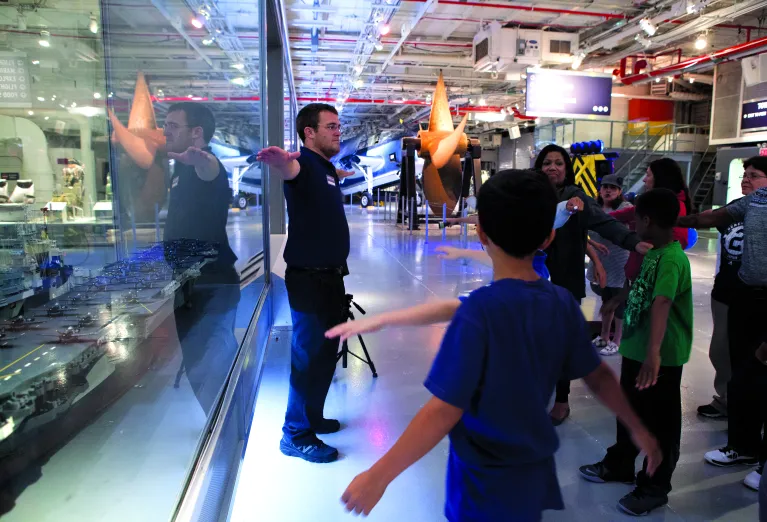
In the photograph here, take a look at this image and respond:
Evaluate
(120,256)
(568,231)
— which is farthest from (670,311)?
(120,256)

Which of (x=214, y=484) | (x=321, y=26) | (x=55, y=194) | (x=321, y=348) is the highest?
(x=321, y=26)

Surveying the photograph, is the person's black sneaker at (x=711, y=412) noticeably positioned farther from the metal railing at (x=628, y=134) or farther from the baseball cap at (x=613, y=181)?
the metal railing at (x=628, y=134)

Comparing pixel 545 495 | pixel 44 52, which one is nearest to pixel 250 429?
pixel 545 495

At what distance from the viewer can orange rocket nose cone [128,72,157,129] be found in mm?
1755

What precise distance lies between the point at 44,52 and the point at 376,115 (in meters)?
18.6

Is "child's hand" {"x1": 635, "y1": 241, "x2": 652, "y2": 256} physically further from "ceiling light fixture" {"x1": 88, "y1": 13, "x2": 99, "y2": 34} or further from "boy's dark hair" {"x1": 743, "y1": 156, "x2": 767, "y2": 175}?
"ceiling light fixture" {"x1": 88, "y1": 13, "x2": 99, "y2": 34}


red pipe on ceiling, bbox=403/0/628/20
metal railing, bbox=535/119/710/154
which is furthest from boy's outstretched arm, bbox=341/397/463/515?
metal railing, bbox=535/119/710/154

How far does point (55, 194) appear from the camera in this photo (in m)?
3.40

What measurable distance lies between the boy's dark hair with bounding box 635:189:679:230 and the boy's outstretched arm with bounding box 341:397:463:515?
1.41m

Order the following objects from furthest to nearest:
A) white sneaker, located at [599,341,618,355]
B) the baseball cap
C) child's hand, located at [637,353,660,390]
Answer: white sneaker, located at [599,341,618,355] → the baseball cap → child's hand, located at [637,353,660,390]

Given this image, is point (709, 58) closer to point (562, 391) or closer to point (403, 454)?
point (562, 391)

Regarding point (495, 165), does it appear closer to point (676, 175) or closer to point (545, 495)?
point (676, 175)

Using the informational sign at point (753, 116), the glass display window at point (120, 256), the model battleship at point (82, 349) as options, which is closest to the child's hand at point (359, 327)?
the glass display window at point (120, 256)

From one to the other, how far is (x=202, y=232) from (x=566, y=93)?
30.6 ft
